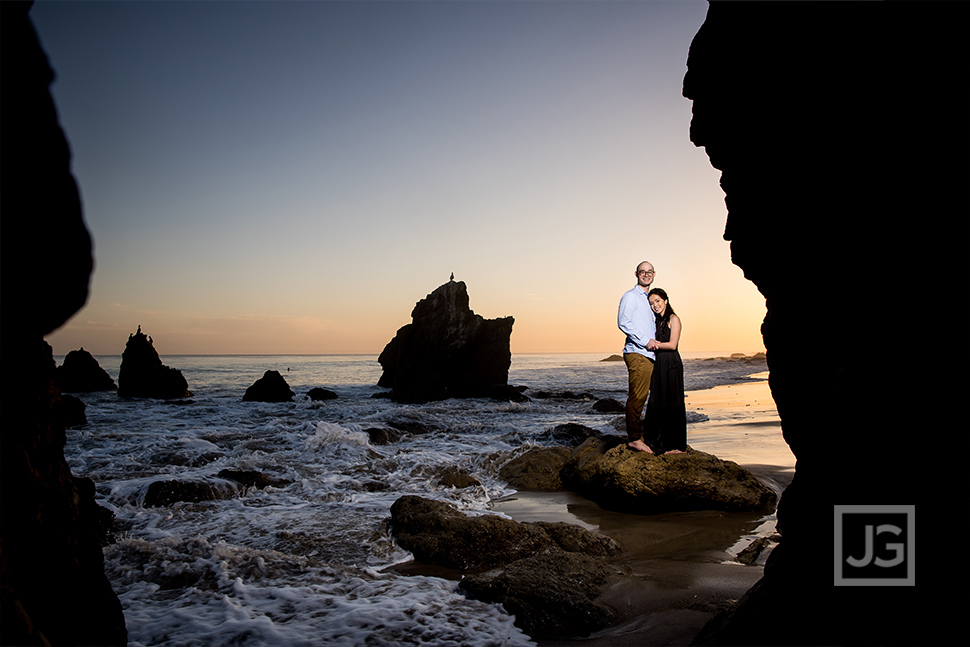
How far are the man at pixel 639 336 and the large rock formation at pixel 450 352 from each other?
20.3 m

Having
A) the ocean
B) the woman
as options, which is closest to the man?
the woman

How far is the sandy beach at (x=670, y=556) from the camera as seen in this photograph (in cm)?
331

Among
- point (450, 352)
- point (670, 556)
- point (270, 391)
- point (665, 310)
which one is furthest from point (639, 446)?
point (450, 352)

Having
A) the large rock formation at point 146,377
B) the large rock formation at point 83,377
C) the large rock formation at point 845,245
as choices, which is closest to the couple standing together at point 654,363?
the large rock formation at point 845,245

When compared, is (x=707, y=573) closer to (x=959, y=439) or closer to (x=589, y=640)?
(x=589, y=640)

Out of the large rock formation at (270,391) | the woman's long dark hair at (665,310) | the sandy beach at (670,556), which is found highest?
the woman's long dark hair at (665,310)

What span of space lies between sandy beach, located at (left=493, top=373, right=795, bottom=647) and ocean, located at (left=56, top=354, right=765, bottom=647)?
0.74 metres

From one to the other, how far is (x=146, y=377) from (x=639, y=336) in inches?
1060

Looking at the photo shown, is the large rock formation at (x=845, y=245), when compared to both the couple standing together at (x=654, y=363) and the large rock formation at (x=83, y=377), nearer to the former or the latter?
the couple standing together at (x=654, y=363)

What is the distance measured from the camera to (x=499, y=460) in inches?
366

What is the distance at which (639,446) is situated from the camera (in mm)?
6617

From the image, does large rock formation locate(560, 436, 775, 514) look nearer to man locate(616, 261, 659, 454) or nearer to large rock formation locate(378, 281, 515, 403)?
man locate(616, 261, 659, 454)

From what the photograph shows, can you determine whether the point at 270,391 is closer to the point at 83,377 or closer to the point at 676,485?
the point at 83,377

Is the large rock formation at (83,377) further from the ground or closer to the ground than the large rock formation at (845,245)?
closer to the ground
